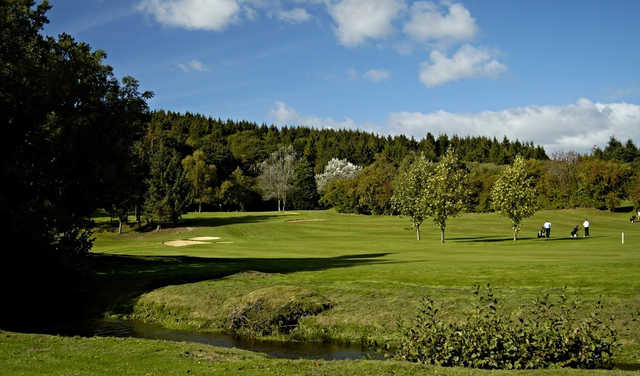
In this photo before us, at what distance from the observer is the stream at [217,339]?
17.0 meters

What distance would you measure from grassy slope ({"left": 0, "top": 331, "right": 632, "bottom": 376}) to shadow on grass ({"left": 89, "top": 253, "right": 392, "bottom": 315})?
953 cm

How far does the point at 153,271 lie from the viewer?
3047 cm

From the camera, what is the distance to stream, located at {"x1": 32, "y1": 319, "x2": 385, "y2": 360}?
17.0 meters

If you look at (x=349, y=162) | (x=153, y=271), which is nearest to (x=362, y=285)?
(x=153, y=271)

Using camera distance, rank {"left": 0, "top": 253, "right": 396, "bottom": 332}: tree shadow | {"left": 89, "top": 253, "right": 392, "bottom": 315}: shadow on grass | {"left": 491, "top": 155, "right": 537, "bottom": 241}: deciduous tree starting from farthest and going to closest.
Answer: {"left": 491, "top": 155, "right": 537, "bottom": 241}: deciduous tree < {"left": 89, "top": 253, "right": 392, "bottom": 315}: shadow on grass < {"left": 0, "top": 253, "right": 396, "bottom": 332}: tree shadow

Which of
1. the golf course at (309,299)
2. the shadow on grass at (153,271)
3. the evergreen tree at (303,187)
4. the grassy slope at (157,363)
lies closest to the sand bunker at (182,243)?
the shadow on grass at (153,271)

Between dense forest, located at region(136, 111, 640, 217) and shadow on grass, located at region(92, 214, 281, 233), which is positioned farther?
dense forest, located at region(136, 111, 640, 217)

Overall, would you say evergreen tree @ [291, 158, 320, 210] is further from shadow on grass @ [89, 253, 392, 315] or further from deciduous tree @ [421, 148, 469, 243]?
shadow on grass @ [89, 253, 392, 315]

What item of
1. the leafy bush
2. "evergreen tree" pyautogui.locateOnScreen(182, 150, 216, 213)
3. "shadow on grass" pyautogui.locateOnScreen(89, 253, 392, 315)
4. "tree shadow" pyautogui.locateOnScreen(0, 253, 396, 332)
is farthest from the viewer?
"evergreen tree" pyautogui.locateOnScreen(182, 150, 216, 213)

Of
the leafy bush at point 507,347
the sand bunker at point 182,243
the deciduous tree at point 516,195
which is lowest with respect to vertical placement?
the sand bunker at point 182,243

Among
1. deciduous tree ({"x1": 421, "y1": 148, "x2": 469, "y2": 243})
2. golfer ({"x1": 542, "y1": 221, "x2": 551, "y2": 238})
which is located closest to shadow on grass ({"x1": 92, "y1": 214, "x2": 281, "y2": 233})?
deciduous tree ({"x1": 421, "y1": 148, "x2": 469, "y2": 243})

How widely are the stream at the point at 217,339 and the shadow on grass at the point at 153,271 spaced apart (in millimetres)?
2359

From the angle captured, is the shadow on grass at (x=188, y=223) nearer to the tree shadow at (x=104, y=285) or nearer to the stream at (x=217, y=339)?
the tree shadow at (x=104, y=285)

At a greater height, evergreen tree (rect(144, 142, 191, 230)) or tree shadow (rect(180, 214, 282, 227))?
evergreen tree (rect(144, 142, 191, 230))
